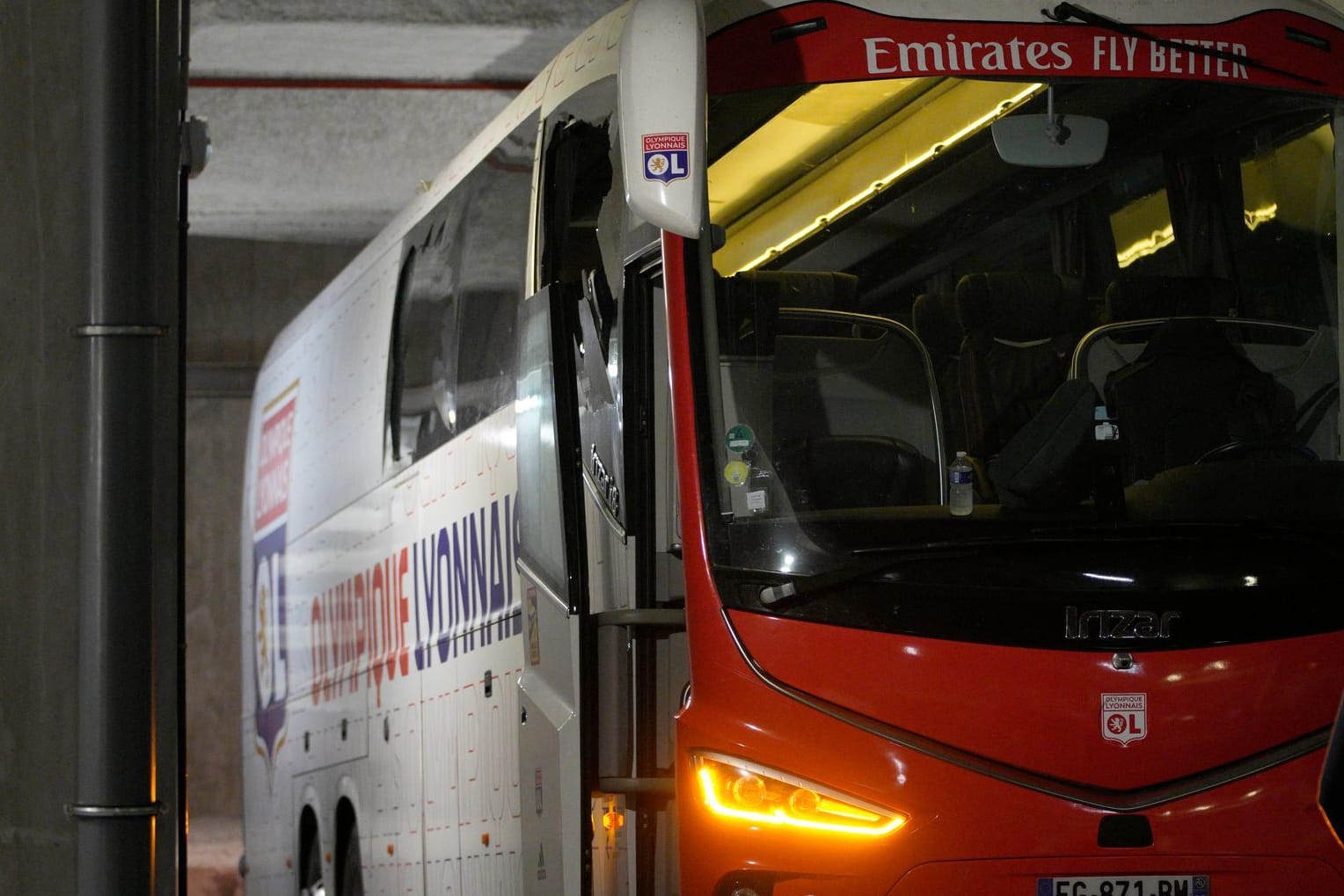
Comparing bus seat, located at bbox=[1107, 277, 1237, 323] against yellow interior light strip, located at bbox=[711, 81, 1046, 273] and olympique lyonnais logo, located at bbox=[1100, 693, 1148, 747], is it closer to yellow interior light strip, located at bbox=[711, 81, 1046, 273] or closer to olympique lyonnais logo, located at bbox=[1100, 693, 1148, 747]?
yellow interior light strip, located at bbox=[711, 81, 1046, 273]

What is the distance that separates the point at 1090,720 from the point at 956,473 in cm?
66

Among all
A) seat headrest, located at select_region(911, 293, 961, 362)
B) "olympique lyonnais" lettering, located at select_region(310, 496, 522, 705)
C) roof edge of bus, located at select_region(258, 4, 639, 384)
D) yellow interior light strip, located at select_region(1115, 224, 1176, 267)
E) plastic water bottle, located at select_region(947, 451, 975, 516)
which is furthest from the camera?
"olympique lyonnais" lettering, located at select_region(310, 496, 522, 705)

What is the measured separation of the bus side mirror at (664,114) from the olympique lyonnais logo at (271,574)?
6.41 metres

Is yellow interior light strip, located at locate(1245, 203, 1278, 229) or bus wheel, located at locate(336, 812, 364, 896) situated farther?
bus wheel, located at locate(336, 812, 364, 896)

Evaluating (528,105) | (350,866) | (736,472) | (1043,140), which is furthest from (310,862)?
(1043,140)

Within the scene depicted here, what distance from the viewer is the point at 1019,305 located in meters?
4.68

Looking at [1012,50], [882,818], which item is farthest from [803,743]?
[1012,50]

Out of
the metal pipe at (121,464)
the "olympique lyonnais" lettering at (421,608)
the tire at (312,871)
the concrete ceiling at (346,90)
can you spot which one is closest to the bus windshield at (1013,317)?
the metal pipe at (121,464)

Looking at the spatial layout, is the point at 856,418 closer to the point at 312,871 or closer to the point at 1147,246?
the point at 1147,246

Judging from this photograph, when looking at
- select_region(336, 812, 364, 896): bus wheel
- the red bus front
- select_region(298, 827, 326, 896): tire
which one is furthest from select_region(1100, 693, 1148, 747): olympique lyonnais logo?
select_region(298, 827, 326, 896): tire

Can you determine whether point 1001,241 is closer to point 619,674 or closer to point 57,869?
point 619,674

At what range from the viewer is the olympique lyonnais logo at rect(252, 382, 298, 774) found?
34.5 feet

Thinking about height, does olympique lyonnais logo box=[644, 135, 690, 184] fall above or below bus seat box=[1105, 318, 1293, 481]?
above

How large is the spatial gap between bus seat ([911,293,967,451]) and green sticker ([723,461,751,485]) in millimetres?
493
